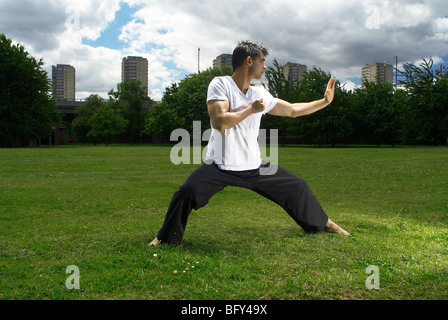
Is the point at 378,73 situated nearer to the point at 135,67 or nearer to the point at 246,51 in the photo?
the point at 135,67

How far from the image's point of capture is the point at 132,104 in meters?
71.5

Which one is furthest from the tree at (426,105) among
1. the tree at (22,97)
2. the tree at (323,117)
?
the tree at (22,97)

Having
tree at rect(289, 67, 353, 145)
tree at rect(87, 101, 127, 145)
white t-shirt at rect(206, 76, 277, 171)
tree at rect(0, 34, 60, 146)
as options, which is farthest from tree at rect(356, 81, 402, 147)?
white t-shirt at rect(206, 76, 277, 171)

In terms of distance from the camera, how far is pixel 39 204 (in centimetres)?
787

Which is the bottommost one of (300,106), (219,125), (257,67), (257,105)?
(219,125)

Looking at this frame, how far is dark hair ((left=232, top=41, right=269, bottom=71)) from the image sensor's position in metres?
4.40

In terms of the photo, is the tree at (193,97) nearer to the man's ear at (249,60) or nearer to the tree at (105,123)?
the tree at (105,123)

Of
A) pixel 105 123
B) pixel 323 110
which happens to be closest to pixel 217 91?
pixel 323 110

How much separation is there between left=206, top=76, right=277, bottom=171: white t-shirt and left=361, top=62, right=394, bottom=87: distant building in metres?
51.7

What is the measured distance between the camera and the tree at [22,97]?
45.9 m

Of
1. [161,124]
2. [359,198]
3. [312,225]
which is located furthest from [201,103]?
[312,225]

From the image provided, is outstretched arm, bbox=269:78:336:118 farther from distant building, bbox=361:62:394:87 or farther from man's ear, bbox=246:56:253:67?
distant building, bbox=361:62:394:87

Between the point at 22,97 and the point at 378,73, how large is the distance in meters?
51.5
